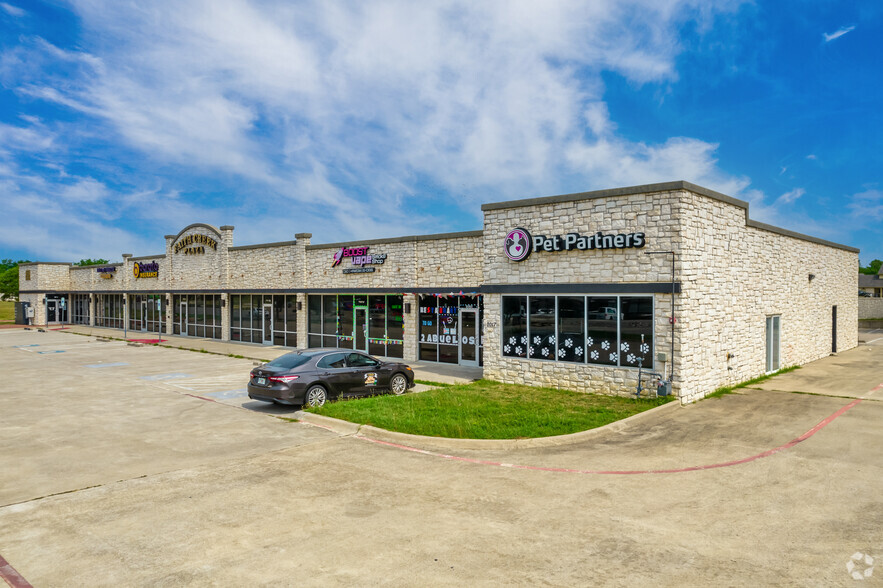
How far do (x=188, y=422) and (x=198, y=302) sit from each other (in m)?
27.1

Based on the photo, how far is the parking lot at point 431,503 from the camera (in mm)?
5883

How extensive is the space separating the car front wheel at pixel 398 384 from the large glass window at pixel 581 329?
337 cm

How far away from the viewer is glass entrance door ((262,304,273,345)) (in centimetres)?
3182

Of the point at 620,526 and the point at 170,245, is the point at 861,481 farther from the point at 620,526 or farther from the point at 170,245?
the point at 170,245

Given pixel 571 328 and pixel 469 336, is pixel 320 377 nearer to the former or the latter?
pixel 571 328

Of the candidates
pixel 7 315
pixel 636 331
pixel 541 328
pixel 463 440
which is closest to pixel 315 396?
pixel 463 440

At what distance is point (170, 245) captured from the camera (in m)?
40.0

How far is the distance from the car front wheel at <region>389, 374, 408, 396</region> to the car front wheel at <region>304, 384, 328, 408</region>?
220cm

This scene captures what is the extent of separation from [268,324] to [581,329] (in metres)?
21.0

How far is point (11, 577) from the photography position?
5.72 m

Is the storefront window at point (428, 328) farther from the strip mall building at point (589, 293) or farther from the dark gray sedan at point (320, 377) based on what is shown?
the dark gray sedan at point (320, 377)

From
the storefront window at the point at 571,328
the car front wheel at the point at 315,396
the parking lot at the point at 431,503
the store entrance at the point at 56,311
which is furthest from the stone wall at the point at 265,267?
the store entrance at the point at 56,311

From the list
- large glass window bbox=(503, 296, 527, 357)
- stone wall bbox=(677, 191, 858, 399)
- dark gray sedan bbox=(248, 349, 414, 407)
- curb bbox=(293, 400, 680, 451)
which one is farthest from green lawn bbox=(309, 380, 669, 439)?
stone wall bbox=(677, 191, 858, 399)

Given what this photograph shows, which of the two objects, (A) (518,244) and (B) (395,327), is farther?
(B) (395,327)
